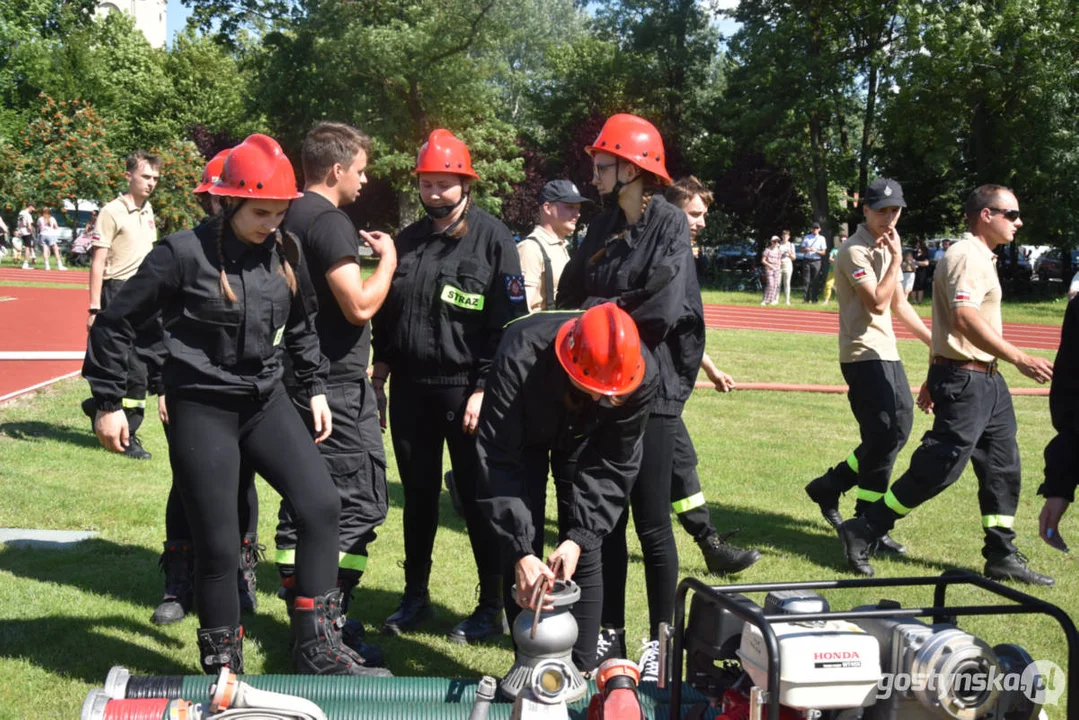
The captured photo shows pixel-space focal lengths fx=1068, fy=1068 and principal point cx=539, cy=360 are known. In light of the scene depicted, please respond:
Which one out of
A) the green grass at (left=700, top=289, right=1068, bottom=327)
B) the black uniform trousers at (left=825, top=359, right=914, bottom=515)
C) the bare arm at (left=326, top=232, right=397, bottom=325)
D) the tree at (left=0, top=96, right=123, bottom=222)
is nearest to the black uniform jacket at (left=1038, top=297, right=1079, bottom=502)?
the black uniform trousers at (left=825, top=359, right=914, bottom=515)

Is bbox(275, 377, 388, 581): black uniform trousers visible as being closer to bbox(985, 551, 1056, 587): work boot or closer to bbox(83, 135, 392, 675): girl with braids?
bbox(83, 135, 392, 675): girl with braids

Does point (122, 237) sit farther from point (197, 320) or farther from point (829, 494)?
point (829, 494)

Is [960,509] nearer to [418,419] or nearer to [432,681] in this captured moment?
[418,419]

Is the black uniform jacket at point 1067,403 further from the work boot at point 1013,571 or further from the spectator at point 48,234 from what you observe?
the spectator at point 48,234

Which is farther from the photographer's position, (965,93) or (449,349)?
(965,93)

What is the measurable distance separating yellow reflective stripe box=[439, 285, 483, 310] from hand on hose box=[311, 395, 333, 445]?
68 cm

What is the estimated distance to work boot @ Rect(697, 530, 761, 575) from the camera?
5.82 meters

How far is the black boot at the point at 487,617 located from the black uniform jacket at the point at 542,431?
4.56ft

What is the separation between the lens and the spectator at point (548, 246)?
651cm

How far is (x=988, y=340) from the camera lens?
18.7 feet

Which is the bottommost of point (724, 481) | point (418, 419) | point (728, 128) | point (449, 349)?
point (724, 481)

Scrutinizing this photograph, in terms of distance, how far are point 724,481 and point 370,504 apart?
13.4ft

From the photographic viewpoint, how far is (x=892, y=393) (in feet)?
20.5

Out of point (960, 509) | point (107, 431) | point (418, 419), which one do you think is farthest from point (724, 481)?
point (107, 431)
